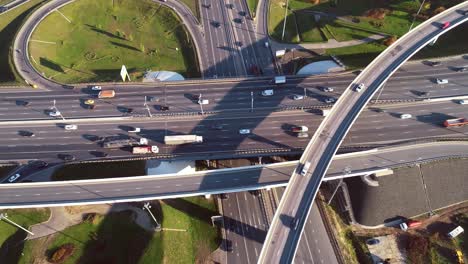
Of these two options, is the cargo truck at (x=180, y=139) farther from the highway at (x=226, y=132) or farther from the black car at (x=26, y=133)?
the black car at (x=26, y=133)

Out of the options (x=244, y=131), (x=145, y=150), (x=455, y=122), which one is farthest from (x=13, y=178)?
(x=455, y=122)

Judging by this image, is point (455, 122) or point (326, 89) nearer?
point (455, 122)

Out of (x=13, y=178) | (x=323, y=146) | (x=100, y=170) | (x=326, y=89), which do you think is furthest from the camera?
Result: (x=326, y=89)

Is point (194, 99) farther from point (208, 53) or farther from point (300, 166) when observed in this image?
point (300, 166)

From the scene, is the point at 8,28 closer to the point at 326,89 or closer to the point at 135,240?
the point at 135,240

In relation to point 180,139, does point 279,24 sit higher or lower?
higher

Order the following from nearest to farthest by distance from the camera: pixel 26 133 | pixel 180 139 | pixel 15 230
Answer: pixel 15 230, pixel 180 139, pixel 26 133


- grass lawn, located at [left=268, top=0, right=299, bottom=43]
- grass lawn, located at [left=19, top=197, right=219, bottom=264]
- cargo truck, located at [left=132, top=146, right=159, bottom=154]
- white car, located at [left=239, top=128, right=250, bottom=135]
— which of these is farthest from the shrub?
grass lawn, located at [left=268, top=0, right=299, bottom=43]

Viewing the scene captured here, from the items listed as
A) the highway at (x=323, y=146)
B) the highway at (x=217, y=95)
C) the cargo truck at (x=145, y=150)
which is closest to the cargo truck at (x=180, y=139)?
the cargo truck at (x=145, y=150)
